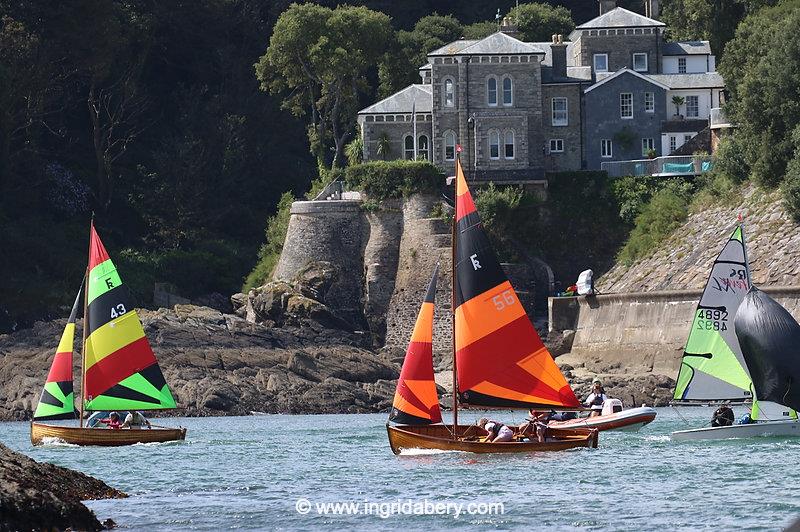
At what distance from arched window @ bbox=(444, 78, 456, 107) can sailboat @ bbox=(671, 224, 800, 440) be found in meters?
35.5

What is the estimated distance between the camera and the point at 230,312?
8750cm

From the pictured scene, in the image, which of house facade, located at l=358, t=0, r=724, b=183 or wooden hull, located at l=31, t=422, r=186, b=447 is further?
house facade, located at l=358, t=0, r=724, b=183

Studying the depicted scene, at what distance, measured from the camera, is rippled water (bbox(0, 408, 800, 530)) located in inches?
1388

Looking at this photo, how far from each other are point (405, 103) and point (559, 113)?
7.07 m

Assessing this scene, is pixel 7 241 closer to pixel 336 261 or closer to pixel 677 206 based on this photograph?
pixel 336 261

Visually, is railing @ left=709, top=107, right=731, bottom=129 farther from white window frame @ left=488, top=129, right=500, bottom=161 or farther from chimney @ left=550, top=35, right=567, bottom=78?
white window frame @ left=488, top=129, right=500, bottom=161

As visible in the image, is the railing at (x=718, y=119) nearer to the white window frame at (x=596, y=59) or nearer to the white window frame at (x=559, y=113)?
the white window frame at (x=596, y=59)

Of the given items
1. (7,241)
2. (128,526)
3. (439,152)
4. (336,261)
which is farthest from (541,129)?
(128,526)

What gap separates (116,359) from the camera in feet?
181

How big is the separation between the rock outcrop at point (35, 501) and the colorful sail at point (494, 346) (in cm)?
1391

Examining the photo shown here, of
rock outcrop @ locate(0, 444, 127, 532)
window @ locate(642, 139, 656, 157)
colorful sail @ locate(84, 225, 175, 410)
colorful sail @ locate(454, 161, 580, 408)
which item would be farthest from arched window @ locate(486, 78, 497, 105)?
rock outcrop @ locate(0, 444, 127, 532)

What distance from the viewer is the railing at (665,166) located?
86.9 metres

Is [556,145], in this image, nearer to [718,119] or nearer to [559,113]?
[559,113]

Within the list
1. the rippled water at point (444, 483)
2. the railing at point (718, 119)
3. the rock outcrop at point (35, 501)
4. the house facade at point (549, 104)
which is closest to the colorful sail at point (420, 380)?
the rippled water at point (444, 483)
